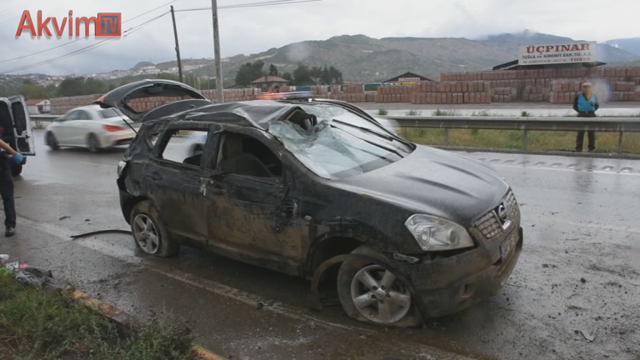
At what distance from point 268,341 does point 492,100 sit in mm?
37295

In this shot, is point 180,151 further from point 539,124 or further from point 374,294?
point 539,124

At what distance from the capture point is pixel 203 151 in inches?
183

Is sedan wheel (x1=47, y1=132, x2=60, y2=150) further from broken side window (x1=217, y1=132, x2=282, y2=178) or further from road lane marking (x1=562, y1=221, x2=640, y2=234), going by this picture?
road lane marking (x1=562, y1=221, x2=640, y2=234)

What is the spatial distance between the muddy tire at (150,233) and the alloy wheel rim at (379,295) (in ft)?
7.58

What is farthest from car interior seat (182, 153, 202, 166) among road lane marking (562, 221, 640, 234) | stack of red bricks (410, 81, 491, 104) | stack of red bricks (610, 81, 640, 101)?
stack of red bricks (610, 81, 640, 101)

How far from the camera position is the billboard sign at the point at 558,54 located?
4144cm

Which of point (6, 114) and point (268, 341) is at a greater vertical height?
point (6, 114)

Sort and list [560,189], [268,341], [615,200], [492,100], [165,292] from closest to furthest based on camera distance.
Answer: [268,341]
[165,292]
[615,200]
[560,189]
[492,100]

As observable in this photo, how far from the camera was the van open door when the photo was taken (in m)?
10.0

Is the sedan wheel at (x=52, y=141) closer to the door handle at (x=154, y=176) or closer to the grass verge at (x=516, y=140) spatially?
the grass verge at (x=516, y=140)

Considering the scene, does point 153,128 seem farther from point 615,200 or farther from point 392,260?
point 615,200

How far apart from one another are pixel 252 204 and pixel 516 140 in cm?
1177

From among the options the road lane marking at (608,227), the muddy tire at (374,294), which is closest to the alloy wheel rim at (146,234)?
the muddy tire at (374,294)

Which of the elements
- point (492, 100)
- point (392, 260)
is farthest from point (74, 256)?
point (492, 100)
